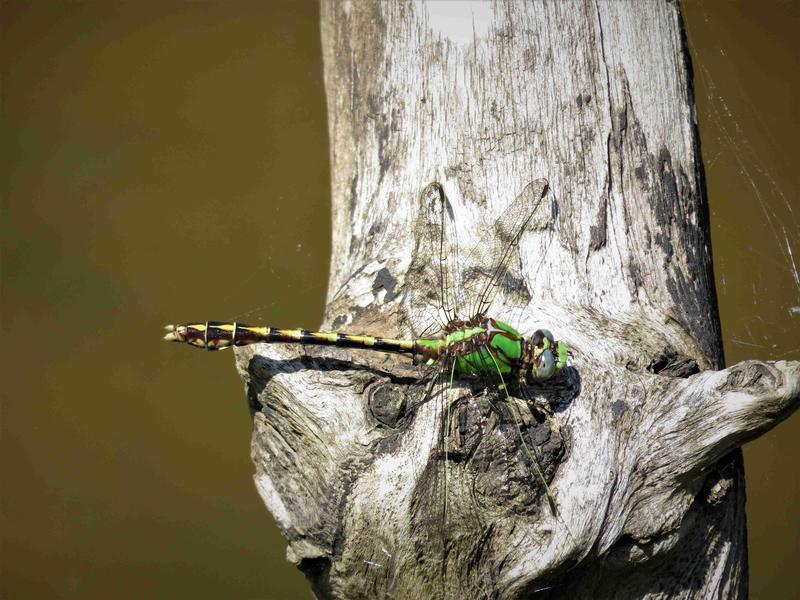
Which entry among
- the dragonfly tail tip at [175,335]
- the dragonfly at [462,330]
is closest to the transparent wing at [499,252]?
the dragonfly at [462,330]

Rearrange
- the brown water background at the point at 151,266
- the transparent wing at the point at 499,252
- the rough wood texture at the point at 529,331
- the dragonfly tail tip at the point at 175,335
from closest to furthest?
1. the rough wood texture at the point at 529,331
2. the transparent wing at the point at 499,252
3. the dragonfly tail tip at the point at 175,335
4. the brown water background at the point at 151,266

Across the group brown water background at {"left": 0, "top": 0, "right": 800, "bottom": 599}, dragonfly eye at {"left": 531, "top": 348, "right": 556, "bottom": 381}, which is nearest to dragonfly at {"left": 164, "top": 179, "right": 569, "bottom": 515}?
dragonfly eye at {"left": 531, "top": 348, "right": 556, "bottom": 381}

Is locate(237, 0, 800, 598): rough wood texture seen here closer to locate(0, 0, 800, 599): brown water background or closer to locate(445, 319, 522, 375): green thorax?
locate(445, 319, 522, 375): green thorax

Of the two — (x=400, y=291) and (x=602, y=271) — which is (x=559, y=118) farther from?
(x=400, y=291)

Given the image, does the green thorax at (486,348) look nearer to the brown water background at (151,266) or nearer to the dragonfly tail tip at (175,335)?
the dragonfly tail tip at (175,335)

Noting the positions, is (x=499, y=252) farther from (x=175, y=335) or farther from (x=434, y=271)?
(x=175, y=335)

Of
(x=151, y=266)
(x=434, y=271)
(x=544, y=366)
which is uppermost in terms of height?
(x=151, y=266)

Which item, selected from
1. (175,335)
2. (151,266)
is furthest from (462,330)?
(151,266)
